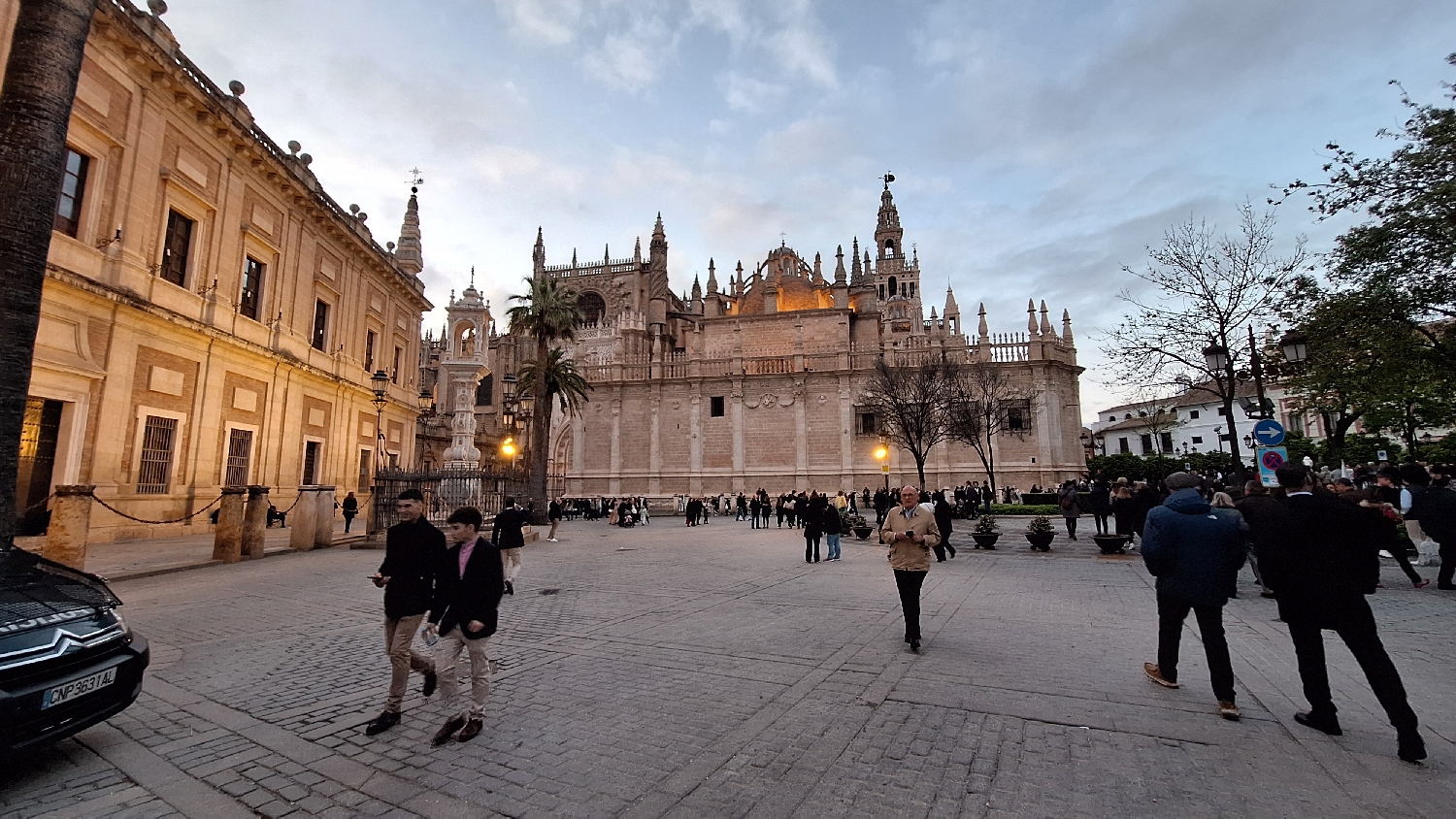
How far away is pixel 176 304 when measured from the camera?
15.4 m

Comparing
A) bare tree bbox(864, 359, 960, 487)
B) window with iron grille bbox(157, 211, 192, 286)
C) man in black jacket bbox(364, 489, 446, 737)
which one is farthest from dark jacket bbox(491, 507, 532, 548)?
bare tree bbox(864, 359, 960, 487)

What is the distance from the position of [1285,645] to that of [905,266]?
73987 millimetres

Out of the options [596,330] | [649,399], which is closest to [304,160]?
[649,399]

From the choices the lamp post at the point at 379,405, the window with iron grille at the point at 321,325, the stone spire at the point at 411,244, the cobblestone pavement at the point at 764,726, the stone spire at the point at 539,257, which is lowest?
the cobblestone pavement at the point at 764,726

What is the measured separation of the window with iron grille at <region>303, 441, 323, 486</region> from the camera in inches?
840

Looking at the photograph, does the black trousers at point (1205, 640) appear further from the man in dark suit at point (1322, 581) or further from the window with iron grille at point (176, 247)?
the window with iron grille at point (176, 247)

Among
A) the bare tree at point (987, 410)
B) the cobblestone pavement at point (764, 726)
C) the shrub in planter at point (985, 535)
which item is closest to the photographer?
the cobblestone pavement at point (764, 726)

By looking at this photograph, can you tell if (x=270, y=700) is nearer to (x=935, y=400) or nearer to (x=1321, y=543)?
(x=1321, y=543)

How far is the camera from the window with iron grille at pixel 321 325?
871 inches

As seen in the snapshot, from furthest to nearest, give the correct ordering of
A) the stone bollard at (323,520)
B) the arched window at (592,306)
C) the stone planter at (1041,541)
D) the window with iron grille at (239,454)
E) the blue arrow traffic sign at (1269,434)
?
the arched window at (592,306)
the window with iron grille at (239,454)
the stone bollard at (323,520)
the stone planter at (1041,541)
the blue arrow traffic sign at (1269,434)

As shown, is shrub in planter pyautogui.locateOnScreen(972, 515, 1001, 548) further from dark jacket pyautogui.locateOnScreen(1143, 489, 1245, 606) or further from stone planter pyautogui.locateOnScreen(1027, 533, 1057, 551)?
dark jacket pyautogui.locateOnScreen(1143, 489, 1245, 606)

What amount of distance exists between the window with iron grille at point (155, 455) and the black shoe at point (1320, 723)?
20.7 meters

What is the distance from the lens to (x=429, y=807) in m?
2.99

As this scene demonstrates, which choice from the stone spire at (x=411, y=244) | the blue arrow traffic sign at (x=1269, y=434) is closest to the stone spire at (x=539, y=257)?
the stone spire at (x=411, y=244)
